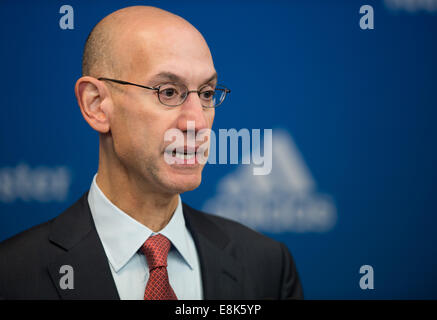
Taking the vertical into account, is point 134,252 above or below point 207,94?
below

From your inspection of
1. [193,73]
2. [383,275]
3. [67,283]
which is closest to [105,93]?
[193,73]

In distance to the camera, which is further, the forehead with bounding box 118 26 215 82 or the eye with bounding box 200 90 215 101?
the eye with bounding box 200 90 215 101

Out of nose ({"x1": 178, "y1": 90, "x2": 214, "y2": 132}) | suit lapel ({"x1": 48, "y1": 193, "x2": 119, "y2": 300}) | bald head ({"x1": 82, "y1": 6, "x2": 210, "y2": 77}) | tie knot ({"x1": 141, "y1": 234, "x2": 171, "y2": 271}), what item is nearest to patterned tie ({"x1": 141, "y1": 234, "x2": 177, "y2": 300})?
tie knot ({"x1": 141, "y1": 234, "x2": 171, "y2": 271})

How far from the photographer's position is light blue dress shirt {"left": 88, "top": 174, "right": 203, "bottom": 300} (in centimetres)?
180

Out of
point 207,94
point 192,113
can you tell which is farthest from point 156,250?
point 207,94

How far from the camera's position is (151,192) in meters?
1.88

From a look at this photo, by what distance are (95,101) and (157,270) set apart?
754 millimetres

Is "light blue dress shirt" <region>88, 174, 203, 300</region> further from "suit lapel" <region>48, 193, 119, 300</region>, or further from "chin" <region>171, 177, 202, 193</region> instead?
"chin" <region>171, 177, 202, 193</region>

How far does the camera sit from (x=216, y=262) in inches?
78.2

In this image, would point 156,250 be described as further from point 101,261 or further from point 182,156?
point 182,156

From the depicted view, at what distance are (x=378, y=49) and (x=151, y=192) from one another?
1508 mm

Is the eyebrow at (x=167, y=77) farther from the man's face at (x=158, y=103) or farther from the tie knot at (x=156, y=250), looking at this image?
the tie knot at (x=156, y=250)

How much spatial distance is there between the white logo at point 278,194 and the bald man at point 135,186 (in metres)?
0.50

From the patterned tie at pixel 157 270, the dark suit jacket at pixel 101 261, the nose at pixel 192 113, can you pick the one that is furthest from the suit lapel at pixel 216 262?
the nose at pixel 192 113
